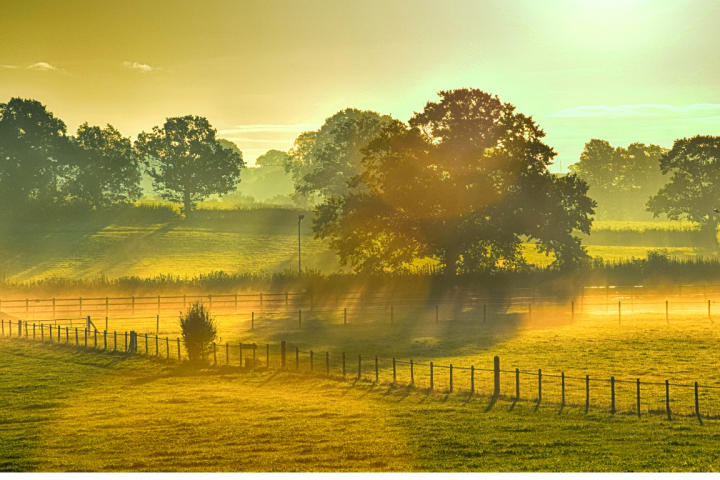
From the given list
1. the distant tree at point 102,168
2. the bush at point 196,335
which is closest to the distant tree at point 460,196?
the bush at point 196,335

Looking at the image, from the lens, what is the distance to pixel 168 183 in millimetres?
131875

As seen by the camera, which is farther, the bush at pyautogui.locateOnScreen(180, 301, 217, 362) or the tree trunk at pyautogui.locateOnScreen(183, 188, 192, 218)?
the tree trunk at pyautogui.locateOnScreen(183, 188, 192, 218)

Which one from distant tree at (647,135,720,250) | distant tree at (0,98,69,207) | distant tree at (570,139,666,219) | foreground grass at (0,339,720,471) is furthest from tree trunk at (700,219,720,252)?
foreground grass at (0,339,720,471)

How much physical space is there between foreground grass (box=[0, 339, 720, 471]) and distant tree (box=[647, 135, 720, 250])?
10187 centimetres

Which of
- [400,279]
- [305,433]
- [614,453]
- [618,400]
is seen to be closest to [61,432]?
[305,433]

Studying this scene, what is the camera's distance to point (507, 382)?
33531 mm

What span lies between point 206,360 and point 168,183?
9590 cm

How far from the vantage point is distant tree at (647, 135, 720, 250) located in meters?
120

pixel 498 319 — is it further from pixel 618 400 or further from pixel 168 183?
pixel 168 183

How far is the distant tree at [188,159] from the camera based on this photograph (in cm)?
13225

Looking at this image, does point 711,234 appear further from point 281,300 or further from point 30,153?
point 30,153

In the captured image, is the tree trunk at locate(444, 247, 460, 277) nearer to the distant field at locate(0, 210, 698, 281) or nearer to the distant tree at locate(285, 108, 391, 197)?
the distant field at locate(0, 210, 698, 281)

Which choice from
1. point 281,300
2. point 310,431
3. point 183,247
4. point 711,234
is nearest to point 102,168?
point 183,247

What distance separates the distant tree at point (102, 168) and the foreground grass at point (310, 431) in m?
97.9
